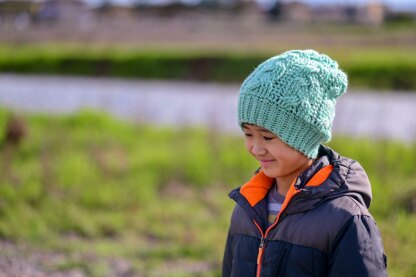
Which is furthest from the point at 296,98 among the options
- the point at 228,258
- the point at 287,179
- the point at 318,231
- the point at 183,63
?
the point at 183,63

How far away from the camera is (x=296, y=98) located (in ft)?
6.89

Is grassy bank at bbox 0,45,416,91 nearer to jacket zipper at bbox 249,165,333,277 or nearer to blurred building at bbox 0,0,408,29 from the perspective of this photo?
blurred building at bbox 0,0,408,29

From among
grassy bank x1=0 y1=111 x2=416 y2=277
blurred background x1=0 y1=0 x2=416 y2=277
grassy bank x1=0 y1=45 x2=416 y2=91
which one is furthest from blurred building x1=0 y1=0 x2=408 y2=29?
grassy bank x1=0 y1=111 x2=416 y2=277

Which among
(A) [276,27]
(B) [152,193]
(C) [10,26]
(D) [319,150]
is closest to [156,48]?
(C) [10,26]

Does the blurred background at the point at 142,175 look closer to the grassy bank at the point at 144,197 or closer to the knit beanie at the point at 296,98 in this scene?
the grassy bank at the point at 144,197

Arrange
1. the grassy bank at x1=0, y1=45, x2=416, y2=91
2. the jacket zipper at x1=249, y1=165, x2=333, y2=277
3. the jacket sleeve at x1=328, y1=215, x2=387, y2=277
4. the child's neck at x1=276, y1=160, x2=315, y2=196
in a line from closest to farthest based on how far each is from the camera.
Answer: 1. the jacket sleeve at x1=328, y1=215, x2=387, y2=277
2. the jacket zipper at x1=249, y1=165, x2=333, y2=277
3. the child's neck at x1=276, y1=160, x2=315, y2=196
4. the grassy bank at x1=0, y1=45, x2=416, y2=91

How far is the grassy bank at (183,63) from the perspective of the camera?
2116 cm

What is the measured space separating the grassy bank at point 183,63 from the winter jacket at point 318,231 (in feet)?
60.5

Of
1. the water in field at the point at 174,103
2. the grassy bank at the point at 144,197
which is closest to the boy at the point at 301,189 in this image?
the grassy bank at the point at 144,197

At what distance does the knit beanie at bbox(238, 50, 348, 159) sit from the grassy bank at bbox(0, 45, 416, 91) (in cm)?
1839

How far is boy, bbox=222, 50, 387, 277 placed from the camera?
2.01 meters

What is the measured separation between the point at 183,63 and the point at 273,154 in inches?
878

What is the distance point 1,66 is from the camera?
2653 centimetres

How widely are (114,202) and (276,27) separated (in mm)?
32099
